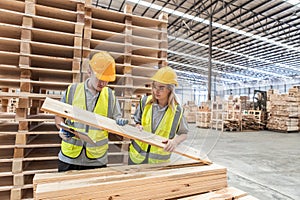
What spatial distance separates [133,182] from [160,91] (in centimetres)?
71

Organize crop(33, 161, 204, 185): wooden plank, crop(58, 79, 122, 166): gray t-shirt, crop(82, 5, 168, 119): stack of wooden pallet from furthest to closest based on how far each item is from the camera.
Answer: crop(82, 5, 168, 119): stack of wooden pallet → crop(58, 79, 122, 166): gray t-shirt → crop(33, 161, 204, 185): wooden plank

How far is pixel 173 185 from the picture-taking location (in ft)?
4.01

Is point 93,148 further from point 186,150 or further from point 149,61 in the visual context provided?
point 149,61

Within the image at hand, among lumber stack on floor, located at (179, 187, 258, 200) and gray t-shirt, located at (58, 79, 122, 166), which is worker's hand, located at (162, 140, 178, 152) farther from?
gray t-shirt, located at (58, 79, 122, 166)

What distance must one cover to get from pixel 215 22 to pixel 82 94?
13.7 m

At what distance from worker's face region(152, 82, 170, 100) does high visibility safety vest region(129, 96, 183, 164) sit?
14cm

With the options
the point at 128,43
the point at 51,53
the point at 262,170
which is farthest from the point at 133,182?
the point at 262,170

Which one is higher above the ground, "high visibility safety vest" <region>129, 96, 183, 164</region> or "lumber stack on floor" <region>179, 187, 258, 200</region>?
"high visibility safety vest" <region>129, 96, 183, 164</region>

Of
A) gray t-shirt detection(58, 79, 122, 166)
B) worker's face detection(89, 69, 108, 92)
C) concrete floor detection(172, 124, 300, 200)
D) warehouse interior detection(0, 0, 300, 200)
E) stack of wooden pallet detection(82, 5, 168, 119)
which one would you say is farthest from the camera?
concrete floor detection(172, 124, 300, 200)

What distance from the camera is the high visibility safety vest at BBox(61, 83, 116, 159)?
171cm

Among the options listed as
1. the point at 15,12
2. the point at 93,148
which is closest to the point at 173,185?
the point at 93,148

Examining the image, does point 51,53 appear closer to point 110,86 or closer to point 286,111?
point 110,86

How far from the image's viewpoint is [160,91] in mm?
1547

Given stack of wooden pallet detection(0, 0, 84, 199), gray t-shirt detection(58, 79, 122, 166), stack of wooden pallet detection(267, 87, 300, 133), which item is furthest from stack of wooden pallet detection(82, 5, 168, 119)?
stack of wooden pallet detection(267, 87, 300, 133)
